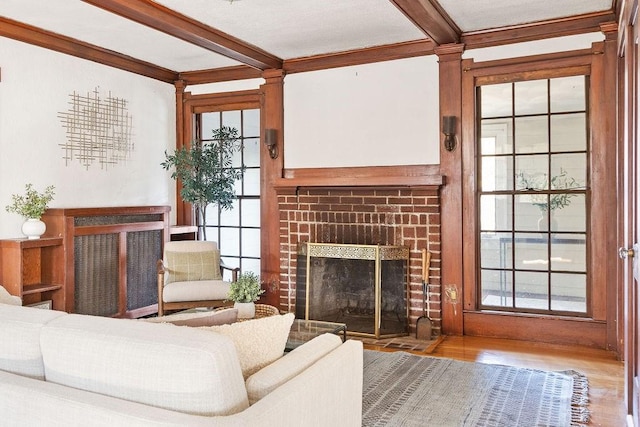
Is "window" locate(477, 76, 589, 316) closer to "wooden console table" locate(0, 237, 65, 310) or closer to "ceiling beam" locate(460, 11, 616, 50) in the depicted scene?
"ceiling beam" locate(460, 11, 616, 50)

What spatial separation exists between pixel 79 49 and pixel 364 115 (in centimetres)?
272

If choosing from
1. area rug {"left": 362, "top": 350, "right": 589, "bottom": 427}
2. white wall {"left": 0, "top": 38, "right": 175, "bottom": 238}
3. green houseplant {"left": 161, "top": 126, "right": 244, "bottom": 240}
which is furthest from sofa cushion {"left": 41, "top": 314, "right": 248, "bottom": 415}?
green houseplant {"left": 161, "top": 126, "right": 244, "bottom": 240}

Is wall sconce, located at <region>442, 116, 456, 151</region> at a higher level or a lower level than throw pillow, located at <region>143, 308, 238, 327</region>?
higher

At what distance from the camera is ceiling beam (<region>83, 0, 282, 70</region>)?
364cm

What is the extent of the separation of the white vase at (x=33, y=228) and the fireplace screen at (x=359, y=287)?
7.59 feet

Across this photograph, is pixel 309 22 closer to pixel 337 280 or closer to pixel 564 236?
pixel 337 280

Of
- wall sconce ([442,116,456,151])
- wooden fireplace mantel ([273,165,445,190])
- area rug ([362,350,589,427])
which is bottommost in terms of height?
area rug ([362,350,589,427])

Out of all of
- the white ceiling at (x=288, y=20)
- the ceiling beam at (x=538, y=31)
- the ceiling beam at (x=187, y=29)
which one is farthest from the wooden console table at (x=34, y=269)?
the ceiling beam at (x=538, y=31)

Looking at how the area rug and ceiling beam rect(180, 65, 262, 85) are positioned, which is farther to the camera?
ceiling beam rect(180, 65, 262, 85)

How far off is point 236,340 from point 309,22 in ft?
10.5

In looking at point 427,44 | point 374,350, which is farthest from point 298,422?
point 427,44

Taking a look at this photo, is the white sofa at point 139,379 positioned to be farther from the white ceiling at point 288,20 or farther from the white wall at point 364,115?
the white wall at point 364,115

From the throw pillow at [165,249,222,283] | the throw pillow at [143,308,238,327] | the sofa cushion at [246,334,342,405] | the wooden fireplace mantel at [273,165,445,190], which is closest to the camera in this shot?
the sofa cushion at [246,334,342,405]

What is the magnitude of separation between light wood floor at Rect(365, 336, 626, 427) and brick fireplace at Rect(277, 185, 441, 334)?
471 mm
